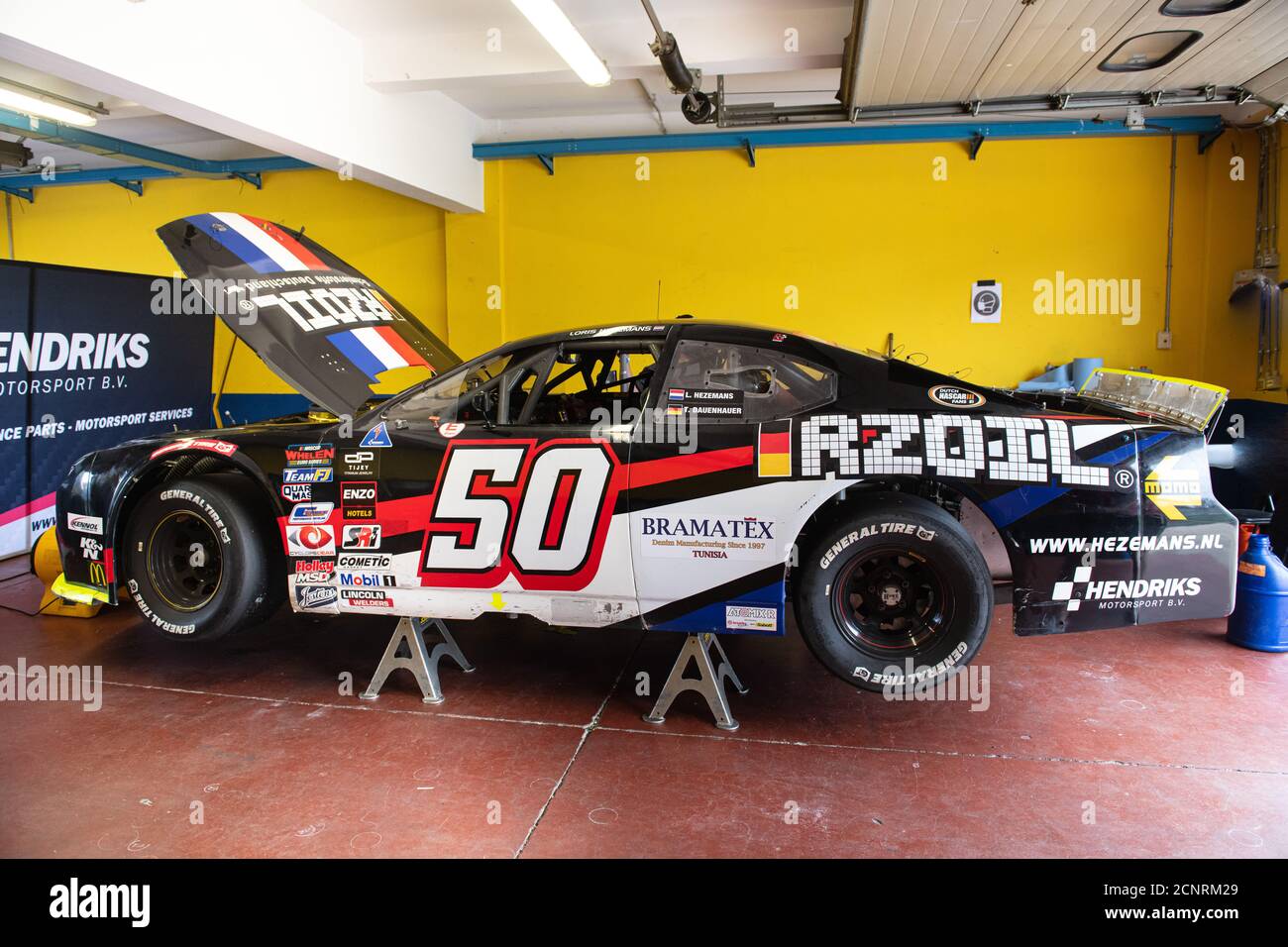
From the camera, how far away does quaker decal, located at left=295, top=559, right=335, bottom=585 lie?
3.41 meters

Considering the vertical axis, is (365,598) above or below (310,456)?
below

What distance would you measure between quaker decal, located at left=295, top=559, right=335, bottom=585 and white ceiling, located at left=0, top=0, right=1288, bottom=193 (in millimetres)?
3026

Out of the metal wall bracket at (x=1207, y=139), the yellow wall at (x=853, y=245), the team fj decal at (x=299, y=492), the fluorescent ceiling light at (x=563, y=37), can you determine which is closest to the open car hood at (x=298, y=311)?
the team fj decal at (x=299, y=492)

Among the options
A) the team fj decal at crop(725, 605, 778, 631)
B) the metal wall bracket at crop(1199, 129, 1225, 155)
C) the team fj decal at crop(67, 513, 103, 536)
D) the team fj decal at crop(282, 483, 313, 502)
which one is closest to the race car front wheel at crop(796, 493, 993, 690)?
the team fj decal at crop(725, 605, 778, 631)

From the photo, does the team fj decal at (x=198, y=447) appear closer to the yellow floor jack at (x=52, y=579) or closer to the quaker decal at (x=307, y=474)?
the quaker decal at (x=307, y=474)

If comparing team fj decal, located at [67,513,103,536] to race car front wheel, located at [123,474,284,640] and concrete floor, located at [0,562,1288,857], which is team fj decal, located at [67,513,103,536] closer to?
race car front wheel, located at [123,474,284,640]

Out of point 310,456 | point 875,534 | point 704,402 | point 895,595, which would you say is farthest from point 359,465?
point 895,595

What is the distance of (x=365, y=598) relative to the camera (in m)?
3.39

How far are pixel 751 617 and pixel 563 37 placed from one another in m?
3.38

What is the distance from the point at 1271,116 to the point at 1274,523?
2.97m

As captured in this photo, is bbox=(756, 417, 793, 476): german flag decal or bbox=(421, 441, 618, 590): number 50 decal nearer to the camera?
bbox=(756, 417, 793, 476): german flag decal

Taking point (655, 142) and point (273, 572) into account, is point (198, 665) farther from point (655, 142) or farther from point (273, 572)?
point (655, 142)

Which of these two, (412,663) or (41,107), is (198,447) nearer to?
(412,663)

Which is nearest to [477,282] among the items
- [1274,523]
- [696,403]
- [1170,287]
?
[696,403]
